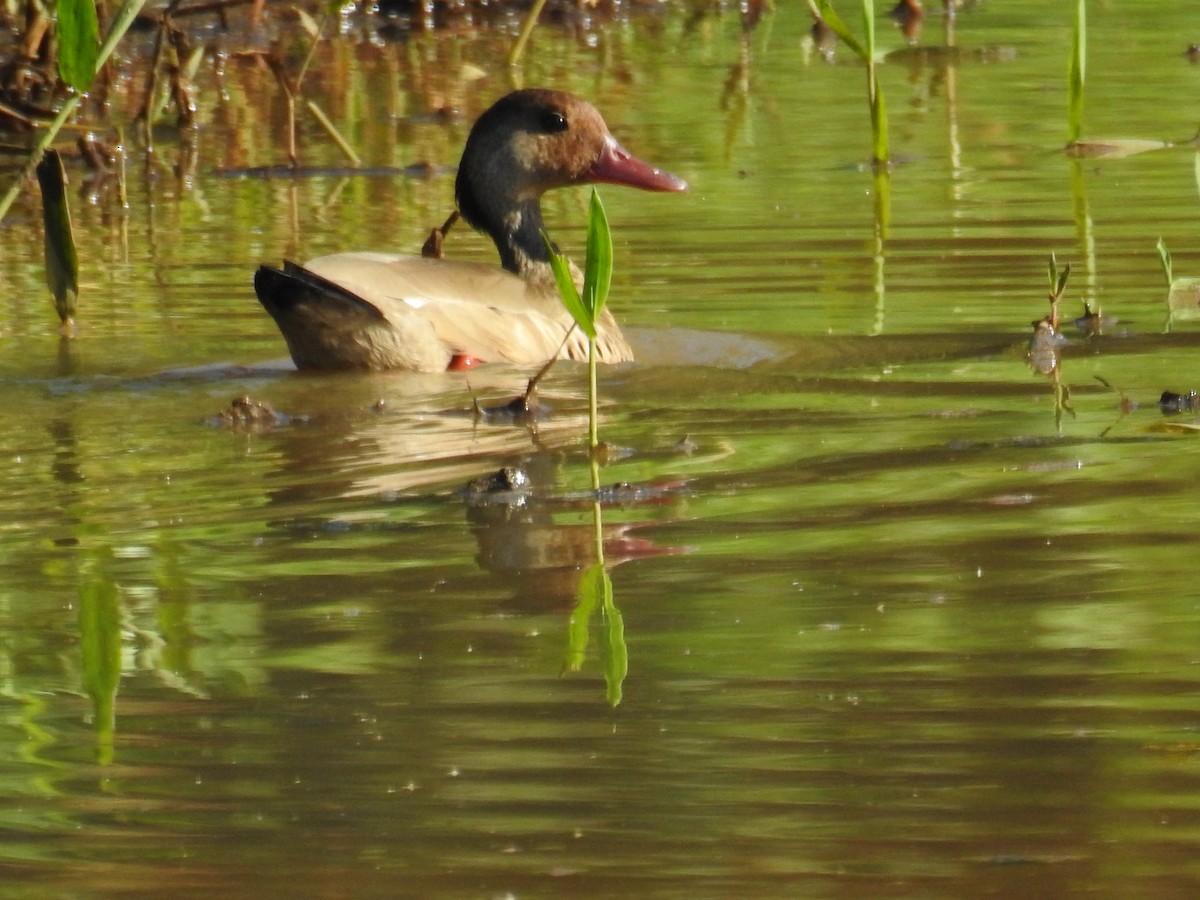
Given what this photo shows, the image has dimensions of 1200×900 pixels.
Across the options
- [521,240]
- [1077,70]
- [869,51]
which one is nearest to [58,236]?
[521,240]

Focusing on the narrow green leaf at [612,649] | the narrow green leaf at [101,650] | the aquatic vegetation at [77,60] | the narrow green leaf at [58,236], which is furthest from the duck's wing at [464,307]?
the narrow green leaf at [612,649]

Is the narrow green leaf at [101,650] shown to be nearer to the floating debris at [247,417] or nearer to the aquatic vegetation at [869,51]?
the floating debris at [247,417]

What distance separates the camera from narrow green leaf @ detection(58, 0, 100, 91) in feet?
18.6

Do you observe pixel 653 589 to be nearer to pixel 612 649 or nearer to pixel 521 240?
pixel 612 649

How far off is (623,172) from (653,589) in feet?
14.2

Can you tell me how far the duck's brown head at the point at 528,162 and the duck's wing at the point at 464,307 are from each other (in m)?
0.73

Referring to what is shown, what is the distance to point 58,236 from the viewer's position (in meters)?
6.44

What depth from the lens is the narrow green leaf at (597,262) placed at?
491cm

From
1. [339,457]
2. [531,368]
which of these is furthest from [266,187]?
[339,457]

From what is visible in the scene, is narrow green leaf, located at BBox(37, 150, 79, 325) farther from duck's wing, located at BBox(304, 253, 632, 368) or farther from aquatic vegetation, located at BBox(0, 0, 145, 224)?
duck's wing, located at BBox(304, 253, 632, 368)

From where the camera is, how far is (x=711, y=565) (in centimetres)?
424

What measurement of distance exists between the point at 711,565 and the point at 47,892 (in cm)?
172

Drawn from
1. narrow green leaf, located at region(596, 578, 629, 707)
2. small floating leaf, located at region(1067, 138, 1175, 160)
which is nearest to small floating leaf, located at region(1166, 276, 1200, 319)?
small floating leaf, located at region(1067, 138, 1175, 160)

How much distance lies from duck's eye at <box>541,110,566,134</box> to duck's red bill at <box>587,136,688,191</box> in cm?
16
